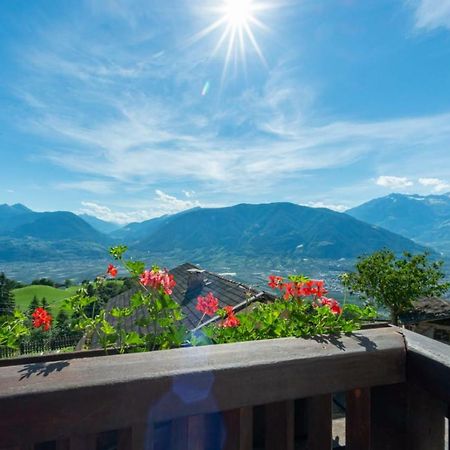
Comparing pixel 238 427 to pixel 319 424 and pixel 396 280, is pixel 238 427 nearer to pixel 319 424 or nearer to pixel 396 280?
pixel 319 424

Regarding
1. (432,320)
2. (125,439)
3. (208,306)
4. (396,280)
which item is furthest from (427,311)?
(125,439)

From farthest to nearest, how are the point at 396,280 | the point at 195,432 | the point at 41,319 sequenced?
1. the point at 396,280
2. the point at 41,319
3. the point at 195,432

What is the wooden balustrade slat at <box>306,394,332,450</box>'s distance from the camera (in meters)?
1.01

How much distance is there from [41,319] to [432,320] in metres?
17.0

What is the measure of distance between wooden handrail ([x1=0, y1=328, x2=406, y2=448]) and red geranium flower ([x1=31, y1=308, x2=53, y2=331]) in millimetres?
724

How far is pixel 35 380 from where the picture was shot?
0.77 meters

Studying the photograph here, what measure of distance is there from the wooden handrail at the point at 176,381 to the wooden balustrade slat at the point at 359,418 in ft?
0.21

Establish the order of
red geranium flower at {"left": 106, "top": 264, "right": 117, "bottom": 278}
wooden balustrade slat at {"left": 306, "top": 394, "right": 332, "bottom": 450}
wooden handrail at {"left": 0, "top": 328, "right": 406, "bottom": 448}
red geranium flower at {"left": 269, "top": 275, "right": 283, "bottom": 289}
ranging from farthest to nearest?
red geranium flower at {"left": 269, "top": 275, "right": 283, "bottom": 289}
red geranium flower at {"left": 106, "top": 264, "right": 117, "bottom": 278}
wooden balustrade slat at {"left": 306, "top": 394, "right": 332, "bottom": 450}
wooden handrail at {"left": 0, "top": 328, "right": 406, "bottom": 448}

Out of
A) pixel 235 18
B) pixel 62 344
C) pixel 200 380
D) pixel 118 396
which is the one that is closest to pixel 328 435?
pixel 200 380

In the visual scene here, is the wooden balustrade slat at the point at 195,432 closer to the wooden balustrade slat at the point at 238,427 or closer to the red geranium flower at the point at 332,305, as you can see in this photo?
the wooden balustrade slat at the point at 238,427

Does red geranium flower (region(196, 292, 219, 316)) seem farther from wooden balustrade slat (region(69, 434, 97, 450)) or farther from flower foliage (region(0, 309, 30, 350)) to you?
wooden balustrade slat (region(69, 434, 97, 450))

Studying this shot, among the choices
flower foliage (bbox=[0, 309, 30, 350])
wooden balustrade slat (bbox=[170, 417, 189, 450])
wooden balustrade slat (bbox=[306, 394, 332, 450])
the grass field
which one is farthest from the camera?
the grass field

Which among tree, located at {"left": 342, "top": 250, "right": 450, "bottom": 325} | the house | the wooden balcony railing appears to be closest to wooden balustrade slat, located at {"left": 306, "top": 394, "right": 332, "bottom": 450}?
the wooden balcony railing

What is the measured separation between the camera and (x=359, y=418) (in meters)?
1.05
